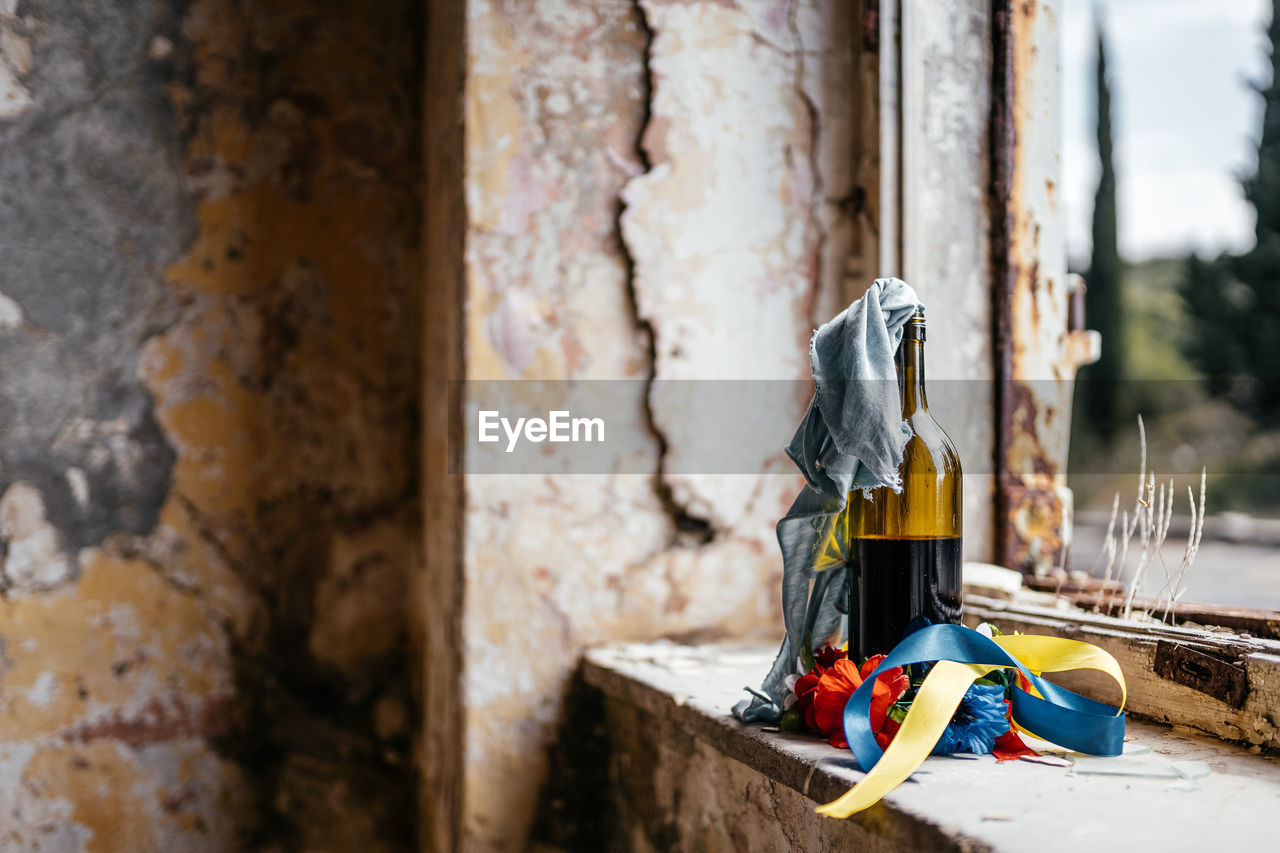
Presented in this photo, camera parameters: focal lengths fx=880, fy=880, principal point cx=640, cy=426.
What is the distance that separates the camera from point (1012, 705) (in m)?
0.77

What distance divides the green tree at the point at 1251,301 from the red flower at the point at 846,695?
25.1 feet

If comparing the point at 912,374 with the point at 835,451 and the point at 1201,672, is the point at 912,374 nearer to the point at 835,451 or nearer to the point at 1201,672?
the point at 835,451

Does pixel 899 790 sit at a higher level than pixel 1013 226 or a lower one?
lower

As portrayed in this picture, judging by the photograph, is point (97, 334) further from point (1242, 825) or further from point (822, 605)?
point (1242, 825)

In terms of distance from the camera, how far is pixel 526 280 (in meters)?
1.28

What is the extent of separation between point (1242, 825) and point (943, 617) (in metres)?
0.26

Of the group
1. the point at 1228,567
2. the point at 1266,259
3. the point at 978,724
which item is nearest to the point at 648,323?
the point at 978,724

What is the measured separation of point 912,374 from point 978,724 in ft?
1.04

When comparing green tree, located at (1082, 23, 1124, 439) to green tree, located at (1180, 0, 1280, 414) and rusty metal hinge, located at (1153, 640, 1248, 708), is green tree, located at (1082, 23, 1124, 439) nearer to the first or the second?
green tree, located at (1180, 0, 1280, 414)

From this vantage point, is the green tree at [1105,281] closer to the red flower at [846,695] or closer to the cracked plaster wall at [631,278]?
the cracked plaster wall at [631,278]

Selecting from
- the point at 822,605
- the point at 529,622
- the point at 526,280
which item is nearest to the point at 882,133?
the point at 526,280

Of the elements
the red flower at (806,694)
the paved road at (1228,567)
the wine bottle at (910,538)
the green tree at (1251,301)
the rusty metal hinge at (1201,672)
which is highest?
the green tree at (1251,301)

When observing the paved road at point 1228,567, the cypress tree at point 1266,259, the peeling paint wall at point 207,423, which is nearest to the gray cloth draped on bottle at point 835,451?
the peeling paint wall at point 207,423

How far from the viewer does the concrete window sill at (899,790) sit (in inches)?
23.1
